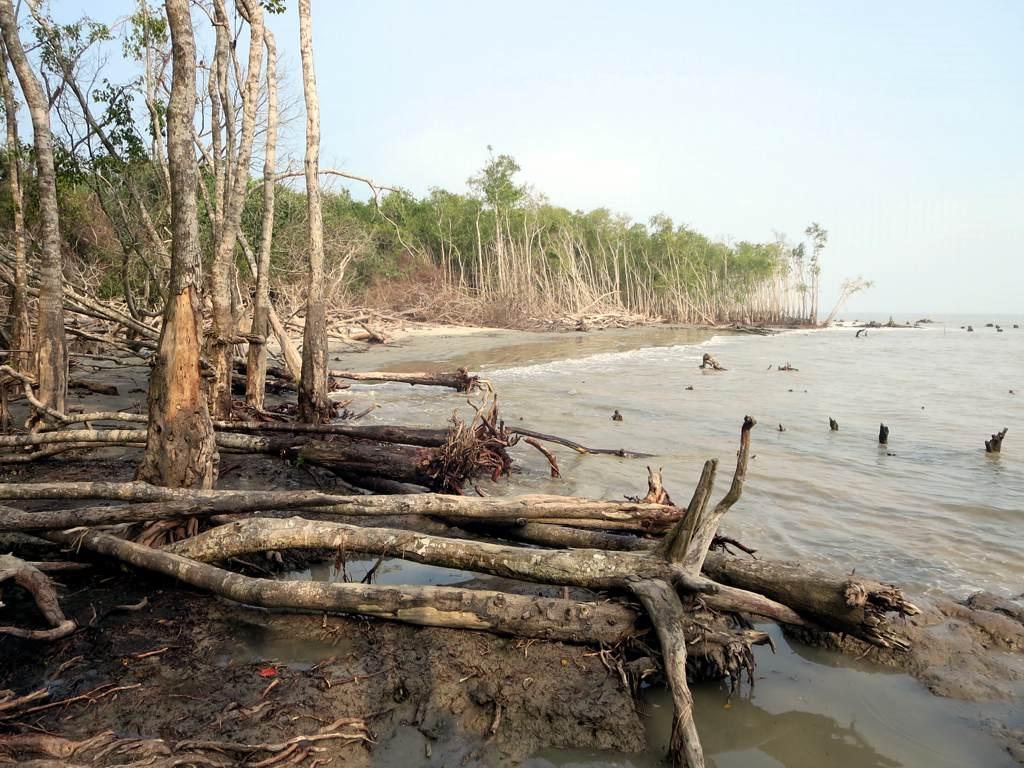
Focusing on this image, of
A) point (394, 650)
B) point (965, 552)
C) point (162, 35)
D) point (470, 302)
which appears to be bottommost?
point (965, 552)

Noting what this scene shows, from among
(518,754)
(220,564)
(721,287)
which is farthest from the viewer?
(721,287)

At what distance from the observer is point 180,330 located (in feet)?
13.9

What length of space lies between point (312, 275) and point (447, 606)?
5864 mm

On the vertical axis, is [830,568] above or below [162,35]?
below

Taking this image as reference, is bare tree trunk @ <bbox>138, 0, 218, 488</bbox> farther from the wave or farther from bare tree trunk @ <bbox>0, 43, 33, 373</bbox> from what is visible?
the wave

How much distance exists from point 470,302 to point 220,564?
3406 cm

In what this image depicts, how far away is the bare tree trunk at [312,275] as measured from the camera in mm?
7977

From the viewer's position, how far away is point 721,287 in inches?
2542

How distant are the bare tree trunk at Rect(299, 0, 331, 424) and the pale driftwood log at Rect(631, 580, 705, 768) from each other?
5.97m

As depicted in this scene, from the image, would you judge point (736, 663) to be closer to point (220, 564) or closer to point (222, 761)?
point (222, 761)

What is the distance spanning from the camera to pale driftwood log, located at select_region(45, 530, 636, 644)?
A: 3.04 m

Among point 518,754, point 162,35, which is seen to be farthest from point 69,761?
point 162,35

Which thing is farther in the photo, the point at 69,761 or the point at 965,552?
the point at 965,552

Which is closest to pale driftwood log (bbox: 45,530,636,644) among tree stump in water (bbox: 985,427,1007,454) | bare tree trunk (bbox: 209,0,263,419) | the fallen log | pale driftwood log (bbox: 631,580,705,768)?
pale driftwood log (bbox: 631,580,705,768)
